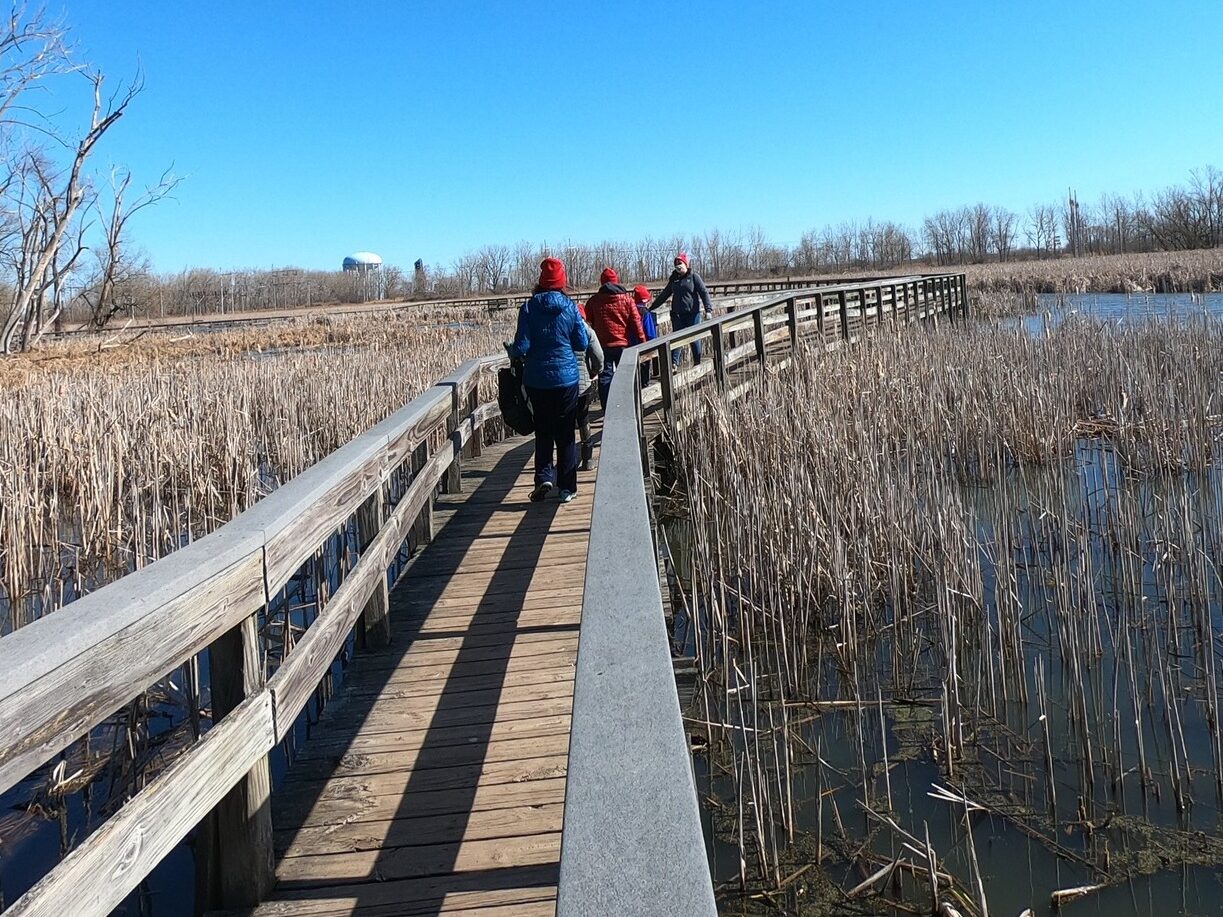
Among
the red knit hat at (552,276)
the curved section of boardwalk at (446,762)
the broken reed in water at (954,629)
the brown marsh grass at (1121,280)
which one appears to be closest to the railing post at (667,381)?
the broken reed in water at (954,629)

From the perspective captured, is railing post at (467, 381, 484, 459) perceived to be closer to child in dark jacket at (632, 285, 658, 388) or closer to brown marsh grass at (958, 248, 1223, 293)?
child in dark jacket at (632, 285, 658, 388)

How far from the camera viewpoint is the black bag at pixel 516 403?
6.01 m

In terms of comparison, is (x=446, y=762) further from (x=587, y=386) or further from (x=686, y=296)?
(x=686, y=296)

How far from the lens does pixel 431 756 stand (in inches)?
123

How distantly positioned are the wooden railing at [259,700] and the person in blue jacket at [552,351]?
2.40m

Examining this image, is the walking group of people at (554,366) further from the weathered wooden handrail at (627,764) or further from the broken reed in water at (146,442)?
the weathered wooden handrail at (627,764)

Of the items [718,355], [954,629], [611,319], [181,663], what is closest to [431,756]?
[181,663]

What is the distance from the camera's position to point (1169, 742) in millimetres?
3645

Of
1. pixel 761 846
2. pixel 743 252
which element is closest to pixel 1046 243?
pixel 743 252

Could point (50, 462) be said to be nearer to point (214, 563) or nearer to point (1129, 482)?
point (214, 563)

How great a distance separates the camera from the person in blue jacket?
5594mm

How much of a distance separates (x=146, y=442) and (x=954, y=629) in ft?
23.8

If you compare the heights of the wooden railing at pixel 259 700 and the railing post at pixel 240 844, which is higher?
the wooden railing at pixel 259 700

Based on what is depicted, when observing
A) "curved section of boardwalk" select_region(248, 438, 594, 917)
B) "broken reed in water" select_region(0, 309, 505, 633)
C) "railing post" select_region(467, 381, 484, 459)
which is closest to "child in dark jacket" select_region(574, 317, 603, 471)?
"railing post" select_region(467, 381, 484, 459)
